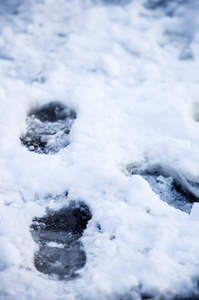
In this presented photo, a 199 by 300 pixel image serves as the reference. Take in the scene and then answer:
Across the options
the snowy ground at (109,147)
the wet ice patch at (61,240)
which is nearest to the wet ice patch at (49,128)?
the snowy ground at (109,147)

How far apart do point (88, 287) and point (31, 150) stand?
113 centimetres

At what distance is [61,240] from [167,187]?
836 mm

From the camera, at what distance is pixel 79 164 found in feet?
6.14

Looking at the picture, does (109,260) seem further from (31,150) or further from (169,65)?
(169,65)

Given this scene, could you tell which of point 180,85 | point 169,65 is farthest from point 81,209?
point 169,65

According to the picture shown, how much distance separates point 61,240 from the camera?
5.00 ft

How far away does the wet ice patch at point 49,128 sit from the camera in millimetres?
2096

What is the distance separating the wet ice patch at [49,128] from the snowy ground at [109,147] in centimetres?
7

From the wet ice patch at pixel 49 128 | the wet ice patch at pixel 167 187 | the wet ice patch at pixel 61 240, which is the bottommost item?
the wet ice patch at pixel 61 240

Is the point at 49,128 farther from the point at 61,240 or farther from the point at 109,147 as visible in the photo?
the point at 61,240

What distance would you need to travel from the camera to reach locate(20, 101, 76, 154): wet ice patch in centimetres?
210

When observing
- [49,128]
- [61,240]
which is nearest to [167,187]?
[61,240]

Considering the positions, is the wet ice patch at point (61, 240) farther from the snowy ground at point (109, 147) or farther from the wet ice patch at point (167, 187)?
the wet ice patch at point (167, 187)

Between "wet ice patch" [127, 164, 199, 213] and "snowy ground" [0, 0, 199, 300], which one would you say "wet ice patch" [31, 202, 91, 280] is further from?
"wet ice patch" [127, 164, 199, 213]
